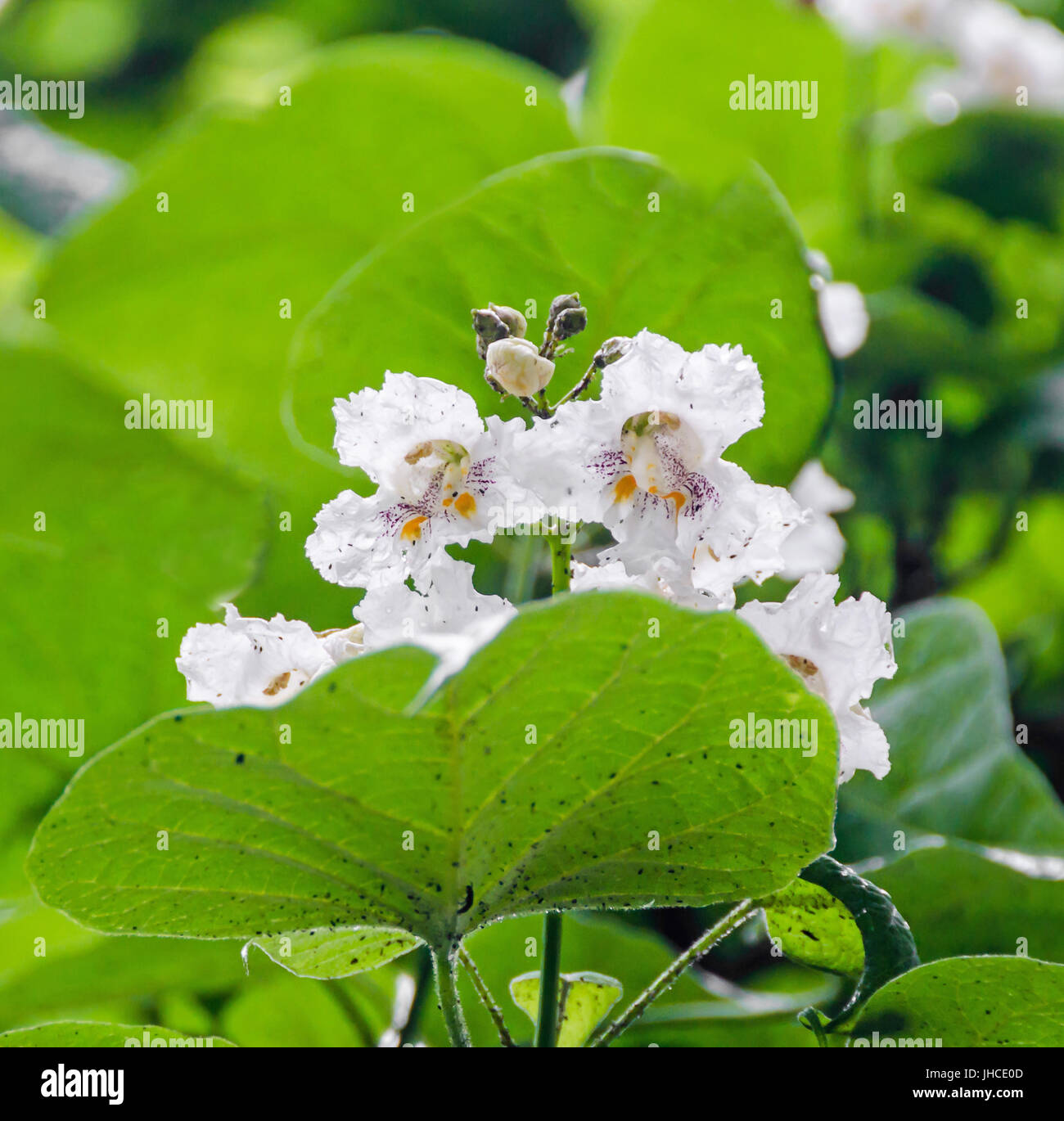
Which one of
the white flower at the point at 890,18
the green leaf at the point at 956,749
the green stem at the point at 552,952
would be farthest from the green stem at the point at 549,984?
the white flower at the point at 890,18

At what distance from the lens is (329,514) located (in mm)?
454

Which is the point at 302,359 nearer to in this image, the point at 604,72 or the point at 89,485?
the point at 89,485

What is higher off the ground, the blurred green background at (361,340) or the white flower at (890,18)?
the white flower at (890,18)

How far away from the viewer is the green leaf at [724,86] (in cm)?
86

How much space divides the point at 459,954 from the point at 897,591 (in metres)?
0.53

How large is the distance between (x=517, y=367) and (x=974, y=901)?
1.19 feet

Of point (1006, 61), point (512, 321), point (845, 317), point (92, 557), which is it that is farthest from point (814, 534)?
point (1006, 61)

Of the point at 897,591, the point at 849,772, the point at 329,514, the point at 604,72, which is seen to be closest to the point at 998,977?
the point at 849,772

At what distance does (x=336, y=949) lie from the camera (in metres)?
0.49

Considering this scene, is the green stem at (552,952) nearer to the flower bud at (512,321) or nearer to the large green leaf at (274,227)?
the flower bud at (512,321)

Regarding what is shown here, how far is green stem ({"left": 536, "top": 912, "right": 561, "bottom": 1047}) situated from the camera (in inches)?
17.2

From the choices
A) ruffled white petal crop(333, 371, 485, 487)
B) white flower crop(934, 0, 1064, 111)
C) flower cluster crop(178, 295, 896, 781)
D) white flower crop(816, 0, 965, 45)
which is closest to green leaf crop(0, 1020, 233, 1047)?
flower cluster crop(178, 295, 896, 781)
